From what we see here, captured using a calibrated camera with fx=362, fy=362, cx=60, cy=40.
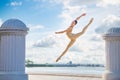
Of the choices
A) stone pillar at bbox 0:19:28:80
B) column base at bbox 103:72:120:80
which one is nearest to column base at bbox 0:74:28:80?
stone pillar at bbox 0:19:28:80

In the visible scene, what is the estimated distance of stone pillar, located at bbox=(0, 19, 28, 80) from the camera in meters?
20.4

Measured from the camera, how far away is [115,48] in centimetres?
2378

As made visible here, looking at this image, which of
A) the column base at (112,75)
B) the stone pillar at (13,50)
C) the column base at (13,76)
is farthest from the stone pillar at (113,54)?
the column base at (13,76)

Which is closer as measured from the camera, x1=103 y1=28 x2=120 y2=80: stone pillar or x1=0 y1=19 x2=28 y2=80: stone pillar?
x1=0 y1=19 x2=28 y2=80: stone pillar

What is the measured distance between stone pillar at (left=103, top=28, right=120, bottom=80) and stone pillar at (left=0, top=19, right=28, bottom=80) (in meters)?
6.17

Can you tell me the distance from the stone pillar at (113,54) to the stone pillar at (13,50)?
6.17 meters

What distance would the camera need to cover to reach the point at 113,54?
23.8m

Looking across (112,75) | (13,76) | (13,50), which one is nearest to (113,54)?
(112,75)

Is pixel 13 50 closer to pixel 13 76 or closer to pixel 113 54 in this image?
pixel 13 76

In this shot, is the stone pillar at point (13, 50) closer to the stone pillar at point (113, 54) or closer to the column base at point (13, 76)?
the column base at point (13, 76)

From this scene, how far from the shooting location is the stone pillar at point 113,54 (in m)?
23.6

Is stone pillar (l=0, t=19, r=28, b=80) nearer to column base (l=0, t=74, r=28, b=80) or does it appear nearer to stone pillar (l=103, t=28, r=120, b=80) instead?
column base (l=0, t=74, r=28, b=80)

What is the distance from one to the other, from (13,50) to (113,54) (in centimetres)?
699

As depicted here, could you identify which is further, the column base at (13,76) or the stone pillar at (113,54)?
the stone pillar at (113,54)
